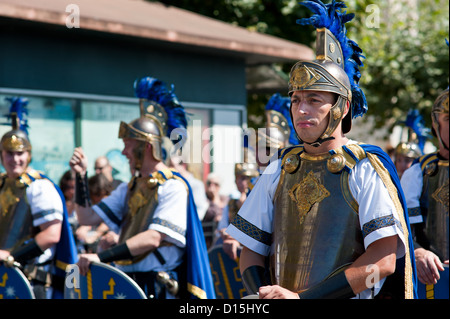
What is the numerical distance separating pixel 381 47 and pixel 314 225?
10.8 meters

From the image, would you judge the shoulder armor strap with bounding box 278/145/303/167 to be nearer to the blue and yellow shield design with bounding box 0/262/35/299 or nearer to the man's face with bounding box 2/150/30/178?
the blue and yellow shield design with bounding box 0/262/35/299

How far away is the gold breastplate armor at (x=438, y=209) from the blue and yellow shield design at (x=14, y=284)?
273 cm

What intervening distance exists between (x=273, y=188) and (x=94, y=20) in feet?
18.7

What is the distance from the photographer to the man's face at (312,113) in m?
3.12

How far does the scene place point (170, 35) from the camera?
30.3ft

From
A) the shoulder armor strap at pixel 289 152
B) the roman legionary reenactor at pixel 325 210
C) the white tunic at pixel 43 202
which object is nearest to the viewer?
the roman legionary reenactor at pixel 325 210

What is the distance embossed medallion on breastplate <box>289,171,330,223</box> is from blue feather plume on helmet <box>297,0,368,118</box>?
1.48 feet

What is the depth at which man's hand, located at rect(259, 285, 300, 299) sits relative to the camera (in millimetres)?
2971

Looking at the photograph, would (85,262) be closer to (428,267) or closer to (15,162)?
(15,162)

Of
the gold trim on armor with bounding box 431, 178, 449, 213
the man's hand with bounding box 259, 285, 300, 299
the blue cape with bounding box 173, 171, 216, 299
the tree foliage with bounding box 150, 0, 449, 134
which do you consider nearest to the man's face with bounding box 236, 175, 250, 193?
the blue cape with bounding box 173, 171, 216, 299

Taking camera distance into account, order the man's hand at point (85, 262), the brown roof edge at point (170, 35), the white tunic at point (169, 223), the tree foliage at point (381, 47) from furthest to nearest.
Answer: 1. the tree foliage at point (381, 47)
2. the brown roof edge at point (170, 35)
3. the white tunic at point (169, 223)
4. the man's hand at point (85, 262)

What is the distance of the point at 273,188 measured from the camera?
131 inches

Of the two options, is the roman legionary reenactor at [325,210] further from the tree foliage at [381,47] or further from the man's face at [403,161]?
the tree foliage at [381,47]

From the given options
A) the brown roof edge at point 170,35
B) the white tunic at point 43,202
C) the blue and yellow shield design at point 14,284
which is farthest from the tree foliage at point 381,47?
the blue and yellow shield design at point 14,284
